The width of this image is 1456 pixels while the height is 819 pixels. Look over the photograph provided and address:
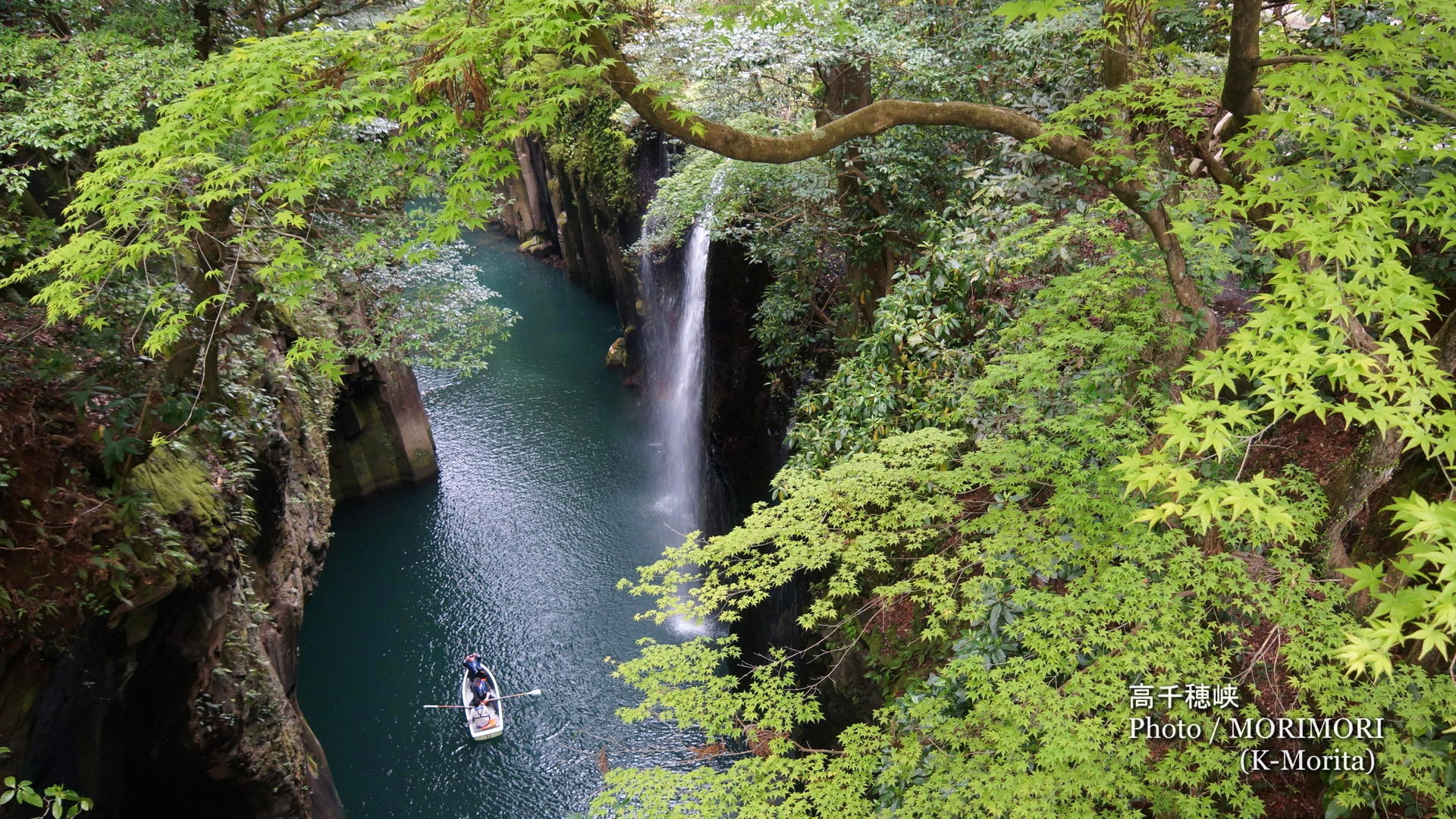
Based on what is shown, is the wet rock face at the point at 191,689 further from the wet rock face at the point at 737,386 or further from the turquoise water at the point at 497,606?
the wet rock face at the point at 737,386

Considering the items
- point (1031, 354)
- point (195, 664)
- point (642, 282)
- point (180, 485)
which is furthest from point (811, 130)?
point (642, 282)

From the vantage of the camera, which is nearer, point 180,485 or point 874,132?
point 874,132

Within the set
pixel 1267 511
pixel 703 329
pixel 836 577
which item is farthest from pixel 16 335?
pixel 703 329

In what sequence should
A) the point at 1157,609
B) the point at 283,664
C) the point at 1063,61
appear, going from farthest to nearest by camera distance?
the point at 283,664
the point at 1063,61
the point at 1157,609

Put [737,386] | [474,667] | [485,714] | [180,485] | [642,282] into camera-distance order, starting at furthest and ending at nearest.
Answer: [642,282] < [737,386] < [474,667] < [485,714] < [180,485]

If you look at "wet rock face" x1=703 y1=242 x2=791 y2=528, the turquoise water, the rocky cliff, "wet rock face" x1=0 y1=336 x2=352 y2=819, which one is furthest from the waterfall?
"wet rock face" x1=0 y1=336 x2=352 y2=819

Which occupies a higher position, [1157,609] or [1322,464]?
[1322,464]

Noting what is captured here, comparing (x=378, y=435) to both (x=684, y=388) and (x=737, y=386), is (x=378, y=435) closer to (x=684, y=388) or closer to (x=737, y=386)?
(x=684, y=388)

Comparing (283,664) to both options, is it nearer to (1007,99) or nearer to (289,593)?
(289,593)

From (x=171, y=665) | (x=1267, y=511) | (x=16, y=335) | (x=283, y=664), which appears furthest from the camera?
(x=283, y=664)
